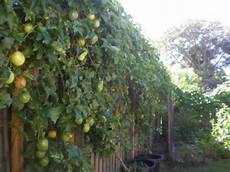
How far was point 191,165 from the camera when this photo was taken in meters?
7.18

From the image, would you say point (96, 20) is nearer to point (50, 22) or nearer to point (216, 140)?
point (50, 22)

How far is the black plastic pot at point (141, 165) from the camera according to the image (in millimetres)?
4762

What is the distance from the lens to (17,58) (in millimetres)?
1914

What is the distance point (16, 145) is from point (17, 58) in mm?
551

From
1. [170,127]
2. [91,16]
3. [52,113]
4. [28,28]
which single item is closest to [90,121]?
[52,113]

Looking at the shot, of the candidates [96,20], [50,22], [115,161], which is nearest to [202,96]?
[115,161]

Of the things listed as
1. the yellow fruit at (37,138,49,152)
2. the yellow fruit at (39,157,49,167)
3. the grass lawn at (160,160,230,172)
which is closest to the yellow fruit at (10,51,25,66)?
the yellow fruit at (37,138,49,152)

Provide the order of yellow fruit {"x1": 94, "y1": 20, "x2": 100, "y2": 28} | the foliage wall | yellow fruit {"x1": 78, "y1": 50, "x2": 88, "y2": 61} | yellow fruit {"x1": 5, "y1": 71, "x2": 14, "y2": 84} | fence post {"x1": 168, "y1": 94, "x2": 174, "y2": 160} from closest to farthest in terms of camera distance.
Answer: yellow fruit {"x1": 5, "y1": 71, "x2": 14, "y2": 84} < the foliage wall < yellow fruit {"x1": 78, "y1": 50, "x2": 88, "y2": 61} < yellow fruit {"x1": 94, "y1": 20, "x2": 100, "y2": 28} < fence post {"x1": 168, "y1": 94, "x2": 174, "y2": 160}

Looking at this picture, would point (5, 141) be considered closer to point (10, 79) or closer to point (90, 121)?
point (10, 79)

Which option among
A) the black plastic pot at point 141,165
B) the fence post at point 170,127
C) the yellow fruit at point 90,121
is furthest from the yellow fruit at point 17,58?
the fence post at point 170,127

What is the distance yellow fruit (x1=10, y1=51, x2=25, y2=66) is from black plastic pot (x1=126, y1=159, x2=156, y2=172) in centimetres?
303

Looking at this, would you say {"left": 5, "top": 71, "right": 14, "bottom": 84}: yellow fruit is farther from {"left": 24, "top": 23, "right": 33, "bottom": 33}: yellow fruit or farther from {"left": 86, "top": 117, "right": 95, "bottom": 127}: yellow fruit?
{"left": 86, "top": 117, "right": 95, "bottom": 127}: yellow fruit

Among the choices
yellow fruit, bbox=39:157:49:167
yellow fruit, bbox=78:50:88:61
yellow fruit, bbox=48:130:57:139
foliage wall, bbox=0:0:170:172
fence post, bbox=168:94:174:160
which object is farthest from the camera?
fence post, bbox=168:94:174:160

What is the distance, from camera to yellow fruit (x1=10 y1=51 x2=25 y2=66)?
1.91 metres
